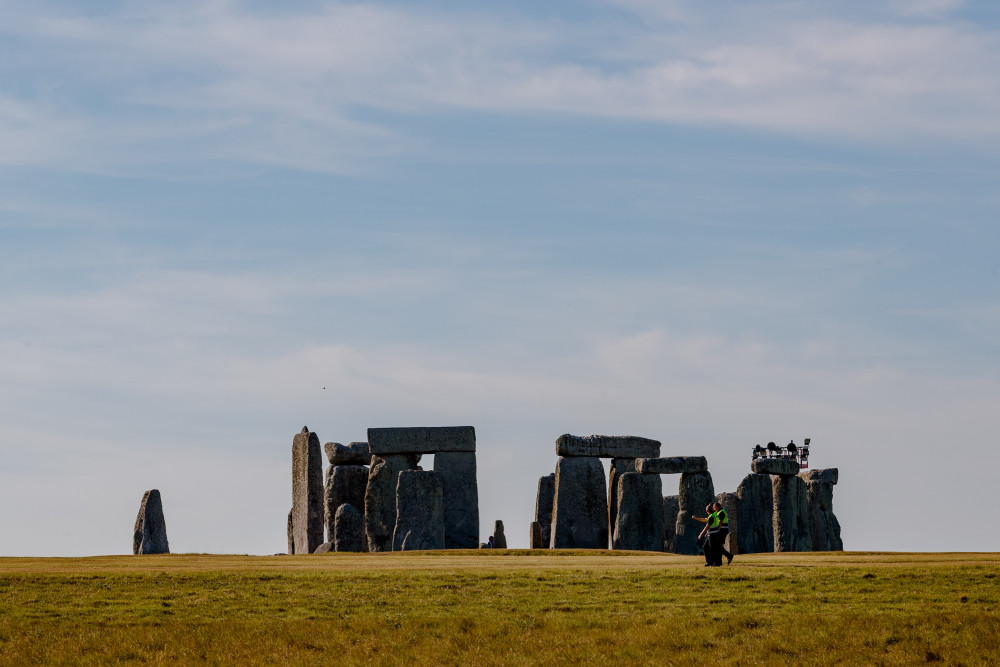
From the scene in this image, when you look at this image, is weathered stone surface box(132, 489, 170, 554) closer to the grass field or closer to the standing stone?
the grass field

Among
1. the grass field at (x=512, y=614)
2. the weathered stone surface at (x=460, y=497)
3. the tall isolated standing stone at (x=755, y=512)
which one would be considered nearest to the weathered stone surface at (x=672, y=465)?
the tall isolated standing stone at (x=755, y=512)

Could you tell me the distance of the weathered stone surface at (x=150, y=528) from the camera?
3600 centimetres

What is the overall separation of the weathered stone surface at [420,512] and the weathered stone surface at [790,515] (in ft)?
32.3

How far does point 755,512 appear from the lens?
38844 millimetres

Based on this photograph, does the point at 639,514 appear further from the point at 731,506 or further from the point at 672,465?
the point at 731,506

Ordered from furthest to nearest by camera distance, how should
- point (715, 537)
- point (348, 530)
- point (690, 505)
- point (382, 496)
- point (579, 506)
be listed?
point (348, 530)
point (382, 496)
point (690, 505)
point (579, 506)
point (715, 537)

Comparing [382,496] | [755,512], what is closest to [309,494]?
[382,496]

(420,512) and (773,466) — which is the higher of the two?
(773,466)

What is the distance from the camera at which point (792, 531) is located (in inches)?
1533

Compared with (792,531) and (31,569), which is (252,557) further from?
(792,531)

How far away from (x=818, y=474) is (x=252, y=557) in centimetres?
1864

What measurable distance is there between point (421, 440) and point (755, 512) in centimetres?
921

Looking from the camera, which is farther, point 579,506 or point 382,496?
point 382,496

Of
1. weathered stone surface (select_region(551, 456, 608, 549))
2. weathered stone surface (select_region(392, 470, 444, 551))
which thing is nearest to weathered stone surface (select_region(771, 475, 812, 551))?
weathered stone surface (select_region(551, 456, 608, 549))
